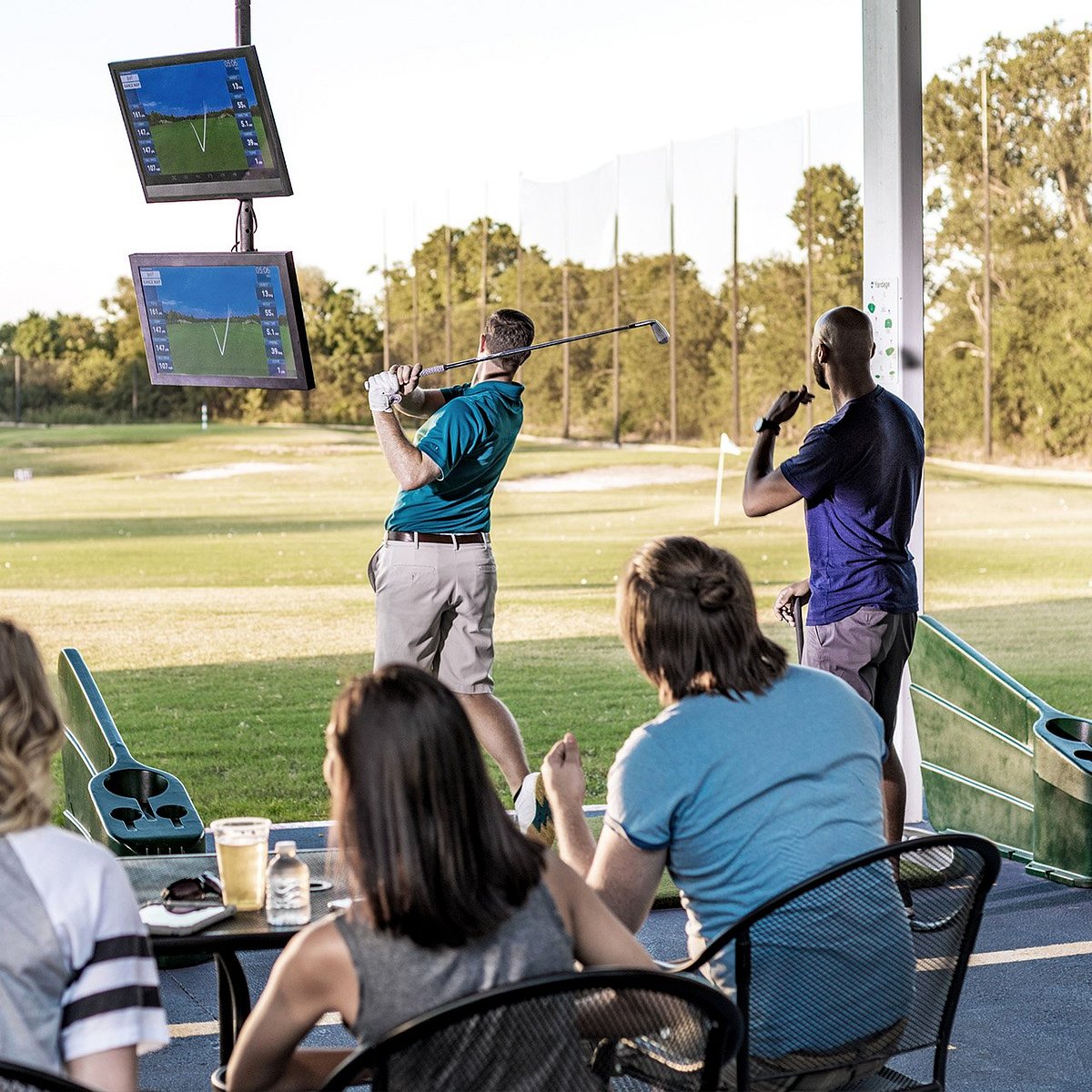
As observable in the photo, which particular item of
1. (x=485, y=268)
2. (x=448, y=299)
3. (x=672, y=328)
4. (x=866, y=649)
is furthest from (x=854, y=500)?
(x=485, y=268)

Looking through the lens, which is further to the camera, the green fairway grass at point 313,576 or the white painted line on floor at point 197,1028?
the green fairway grass at point 313,576

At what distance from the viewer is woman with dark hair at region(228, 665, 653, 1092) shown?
1.54 metres

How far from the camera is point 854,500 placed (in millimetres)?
3771

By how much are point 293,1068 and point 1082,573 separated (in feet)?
60.1

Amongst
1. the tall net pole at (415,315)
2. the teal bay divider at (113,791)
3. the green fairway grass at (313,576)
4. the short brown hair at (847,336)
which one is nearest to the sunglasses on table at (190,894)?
the teal bay divider at (113,791)

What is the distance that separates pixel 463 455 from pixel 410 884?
9.62 ft

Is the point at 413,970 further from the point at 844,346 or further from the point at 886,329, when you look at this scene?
the point at 886,329

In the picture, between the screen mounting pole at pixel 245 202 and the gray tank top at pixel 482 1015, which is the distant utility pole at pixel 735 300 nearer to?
the screen mounting pole at pixel 245 202

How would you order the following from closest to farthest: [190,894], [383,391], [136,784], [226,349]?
[190,894] < [136,784] < [226,349] < [383,391]

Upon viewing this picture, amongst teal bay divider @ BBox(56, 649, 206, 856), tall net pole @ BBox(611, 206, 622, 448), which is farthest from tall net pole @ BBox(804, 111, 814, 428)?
teal bay divider @ BBox(56, 649, 206, 856)

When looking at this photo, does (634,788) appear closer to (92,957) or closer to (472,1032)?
(472,1032)

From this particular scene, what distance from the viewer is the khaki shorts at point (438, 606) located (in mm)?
4516

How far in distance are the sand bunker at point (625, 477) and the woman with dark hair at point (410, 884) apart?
2162cm

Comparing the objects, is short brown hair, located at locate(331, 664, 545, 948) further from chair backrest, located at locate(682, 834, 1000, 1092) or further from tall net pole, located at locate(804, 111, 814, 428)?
tall net pole, located at locate(804, 111, 814, 428)
